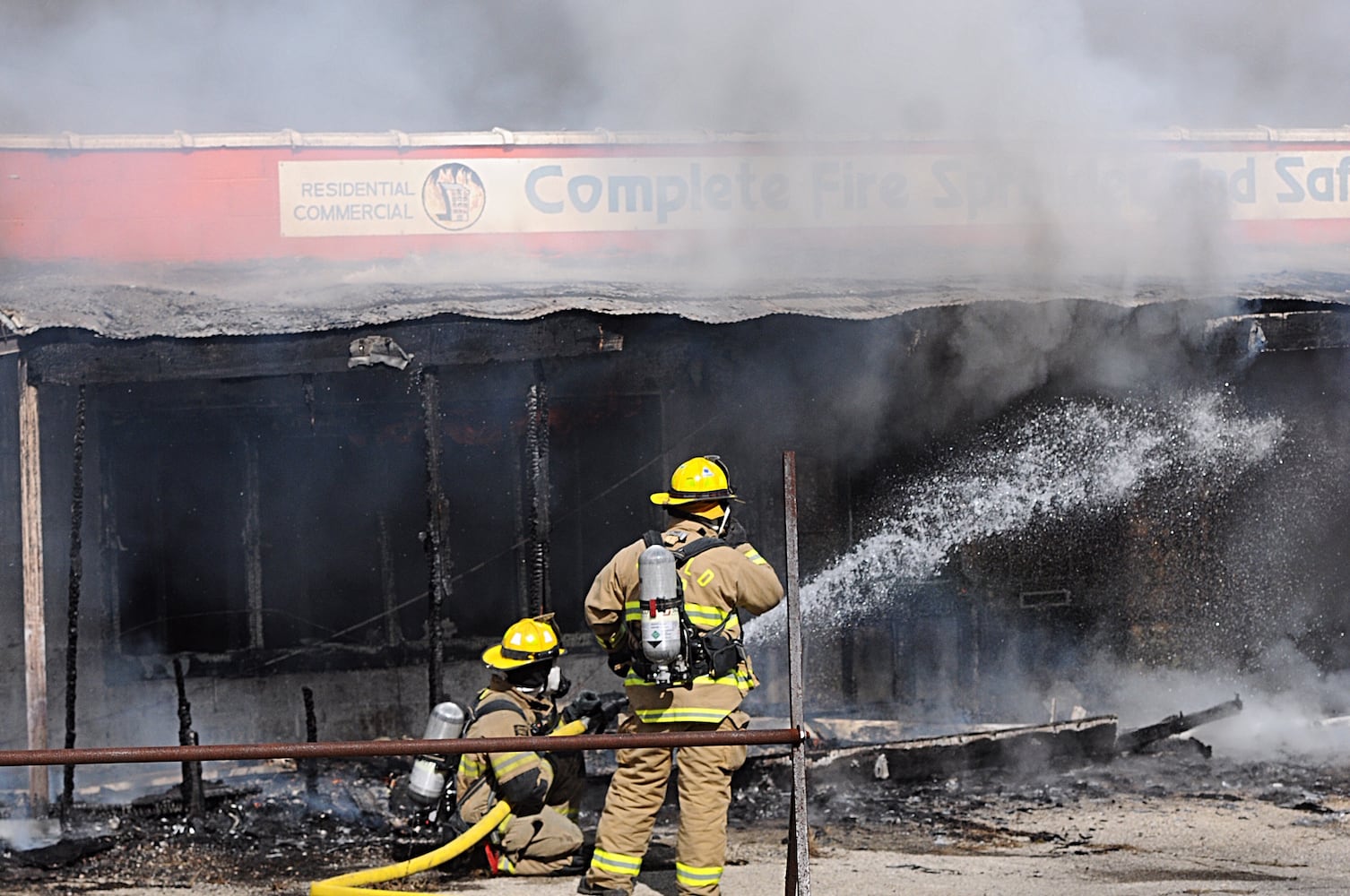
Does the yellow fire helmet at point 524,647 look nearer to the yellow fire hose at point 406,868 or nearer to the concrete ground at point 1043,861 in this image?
the yellow fire hose at point 406,868

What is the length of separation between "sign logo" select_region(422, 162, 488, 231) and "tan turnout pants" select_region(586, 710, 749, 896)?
21.3ft

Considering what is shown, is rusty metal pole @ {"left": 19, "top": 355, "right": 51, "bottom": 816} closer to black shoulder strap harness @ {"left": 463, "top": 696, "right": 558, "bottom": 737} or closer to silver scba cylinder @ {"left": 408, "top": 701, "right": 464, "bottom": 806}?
silver scba cylinder @ {"left": 408, "top": 701, "right": 464, "bottom": 806}

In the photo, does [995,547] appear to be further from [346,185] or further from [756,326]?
[346,185]

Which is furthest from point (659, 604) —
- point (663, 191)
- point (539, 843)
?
point (663, 191)

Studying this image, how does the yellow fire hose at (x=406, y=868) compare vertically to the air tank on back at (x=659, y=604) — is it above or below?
below

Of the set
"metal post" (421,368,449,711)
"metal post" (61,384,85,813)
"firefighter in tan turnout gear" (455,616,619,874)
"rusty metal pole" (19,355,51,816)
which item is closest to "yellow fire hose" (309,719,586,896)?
"firefighter in tan turnout gear" (455,616,619,874)

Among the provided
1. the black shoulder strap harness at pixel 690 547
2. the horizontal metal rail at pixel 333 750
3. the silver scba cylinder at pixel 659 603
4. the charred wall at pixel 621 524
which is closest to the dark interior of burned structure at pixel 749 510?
the charred wall at pixel 621 524

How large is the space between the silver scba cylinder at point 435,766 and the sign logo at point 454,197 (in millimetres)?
5856

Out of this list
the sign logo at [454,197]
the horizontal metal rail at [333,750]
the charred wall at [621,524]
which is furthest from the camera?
the sign logo at [454,197]

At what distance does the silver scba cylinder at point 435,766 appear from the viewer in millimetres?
5777

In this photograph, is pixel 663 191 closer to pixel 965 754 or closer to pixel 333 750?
pixel 965 754

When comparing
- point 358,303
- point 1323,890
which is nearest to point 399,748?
point 1323,890

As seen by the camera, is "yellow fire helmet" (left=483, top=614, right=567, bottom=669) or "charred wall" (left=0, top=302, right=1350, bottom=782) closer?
"yellow fire helmet" (left=483, top=614, right=567, bottom=669)

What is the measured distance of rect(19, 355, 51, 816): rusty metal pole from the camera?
6.75m
